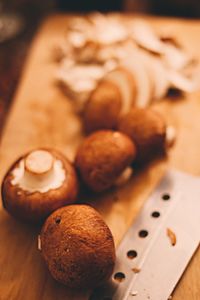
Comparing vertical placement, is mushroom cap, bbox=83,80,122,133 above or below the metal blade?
above

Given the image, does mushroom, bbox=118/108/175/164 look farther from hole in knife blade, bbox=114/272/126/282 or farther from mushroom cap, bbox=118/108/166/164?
hole in knife blade, bbox=114/272/126/282

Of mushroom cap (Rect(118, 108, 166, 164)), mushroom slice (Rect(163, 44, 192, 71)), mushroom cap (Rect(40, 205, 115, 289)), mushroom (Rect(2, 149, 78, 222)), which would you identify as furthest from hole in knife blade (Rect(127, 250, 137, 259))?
mushroom slice (Rect(163, 44, 192, 71))

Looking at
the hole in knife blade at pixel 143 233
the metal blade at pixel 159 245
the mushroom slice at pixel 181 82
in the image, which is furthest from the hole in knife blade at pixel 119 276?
the mushroom slice at pixel 181 82

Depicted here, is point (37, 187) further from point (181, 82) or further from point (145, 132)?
point (181, 82)

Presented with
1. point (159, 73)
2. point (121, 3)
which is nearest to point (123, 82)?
point (159, 73)

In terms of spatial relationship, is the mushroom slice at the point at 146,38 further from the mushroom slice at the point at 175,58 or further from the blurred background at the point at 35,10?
the blurred background at the point at 35,10

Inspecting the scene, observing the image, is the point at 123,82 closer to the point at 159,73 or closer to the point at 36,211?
the point at 159,73
